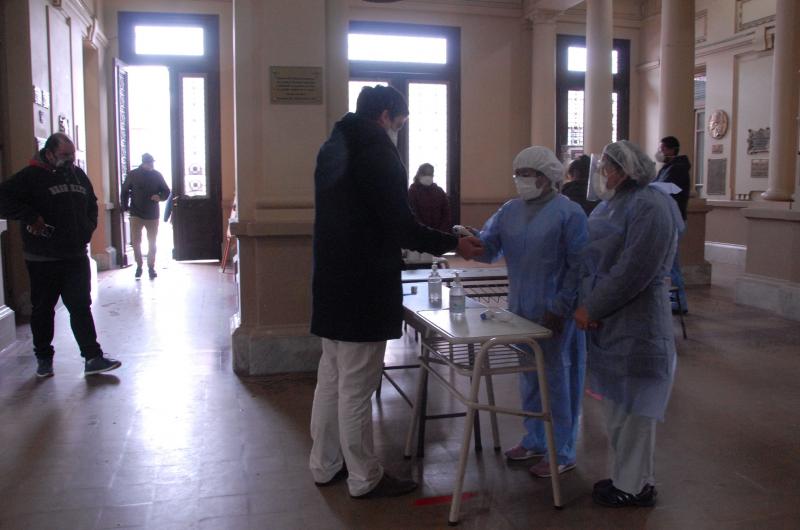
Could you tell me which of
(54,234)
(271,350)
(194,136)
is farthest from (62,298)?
(194,136)

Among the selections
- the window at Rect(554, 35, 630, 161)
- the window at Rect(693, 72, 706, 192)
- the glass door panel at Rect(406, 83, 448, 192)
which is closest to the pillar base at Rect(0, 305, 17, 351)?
the glass door panel at Rect(406, 83, 448, 192)

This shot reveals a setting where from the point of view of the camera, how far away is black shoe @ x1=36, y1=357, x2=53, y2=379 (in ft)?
16.1

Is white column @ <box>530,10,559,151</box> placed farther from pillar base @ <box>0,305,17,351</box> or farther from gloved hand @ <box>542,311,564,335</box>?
gloved hand @ <box>542,311,564,335</box>

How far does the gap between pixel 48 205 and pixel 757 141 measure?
10.0 meters

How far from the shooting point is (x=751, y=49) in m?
10.8

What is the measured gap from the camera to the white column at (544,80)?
12141 mm

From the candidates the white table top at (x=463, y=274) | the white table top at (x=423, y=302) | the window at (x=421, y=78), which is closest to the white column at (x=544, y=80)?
the window at (x=421, y=78)

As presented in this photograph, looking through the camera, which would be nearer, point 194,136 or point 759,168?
point 759,168

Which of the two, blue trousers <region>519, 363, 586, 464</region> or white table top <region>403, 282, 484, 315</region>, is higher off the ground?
white table top <region>403, 282, 484, 315</region>

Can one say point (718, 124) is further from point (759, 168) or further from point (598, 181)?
point (598, 181)

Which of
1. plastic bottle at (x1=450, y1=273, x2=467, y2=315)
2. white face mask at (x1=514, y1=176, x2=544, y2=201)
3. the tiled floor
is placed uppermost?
white face mask at (x1=514, y1=176, x2=544, y2=201)

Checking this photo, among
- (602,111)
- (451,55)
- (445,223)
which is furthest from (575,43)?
(445,223)

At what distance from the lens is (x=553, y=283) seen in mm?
3197

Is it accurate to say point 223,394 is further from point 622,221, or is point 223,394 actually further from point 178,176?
point 178,176
